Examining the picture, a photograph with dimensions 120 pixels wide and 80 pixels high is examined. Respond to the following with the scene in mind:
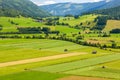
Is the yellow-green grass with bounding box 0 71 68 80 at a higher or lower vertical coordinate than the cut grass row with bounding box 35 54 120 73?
higher

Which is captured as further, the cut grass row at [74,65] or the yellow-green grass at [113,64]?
the yellow-green grass at [113,64]

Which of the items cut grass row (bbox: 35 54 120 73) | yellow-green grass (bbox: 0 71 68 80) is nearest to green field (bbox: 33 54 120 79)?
cut grass row (bbox: 35 54 120 73)

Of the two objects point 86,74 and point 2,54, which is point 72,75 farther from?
point 2,54

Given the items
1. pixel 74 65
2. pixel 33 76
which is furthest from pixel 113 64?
pixel 33 76

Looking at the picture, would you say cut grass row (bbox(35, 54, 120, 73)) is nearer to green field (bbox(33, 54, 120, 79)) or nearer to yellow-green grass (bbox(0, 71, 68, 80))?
green field (bbox(33, 54, 120, 79))

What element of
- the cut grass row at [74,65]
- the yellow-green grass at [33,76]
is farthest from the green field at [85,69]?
the yellow-green grass at [33,76]

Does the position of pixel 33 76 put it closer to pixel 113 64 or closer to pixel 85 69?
pixel 85 69

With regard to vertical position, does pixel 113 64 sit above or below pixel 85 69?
below

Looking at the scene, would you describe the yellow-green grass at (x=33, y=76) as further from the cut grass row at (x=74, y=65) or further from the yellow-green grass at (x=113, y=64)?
the yellow-green grass at (x=113, y=64)

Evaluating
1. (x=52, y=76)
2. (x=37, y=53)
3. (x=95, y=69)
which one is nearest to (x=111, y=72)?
(x=95, y=69)

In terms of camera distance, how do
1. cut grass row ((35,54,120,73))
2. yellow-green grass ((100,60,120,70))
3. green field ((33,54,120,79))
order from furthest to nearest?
yellow-green grass ((100,60,120,70)) → cut grass row ((35,54,120,73)) → green field ((33,54,120,79))

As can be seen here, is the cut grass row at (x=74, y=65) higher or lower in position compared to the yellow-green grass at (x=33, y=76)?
lower

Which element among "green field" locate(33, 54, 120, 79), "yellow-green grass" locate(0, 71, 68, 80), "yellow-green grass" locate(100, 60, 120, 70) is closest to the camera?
"yellow-green grass" locate(0, 71, 68, 80)
